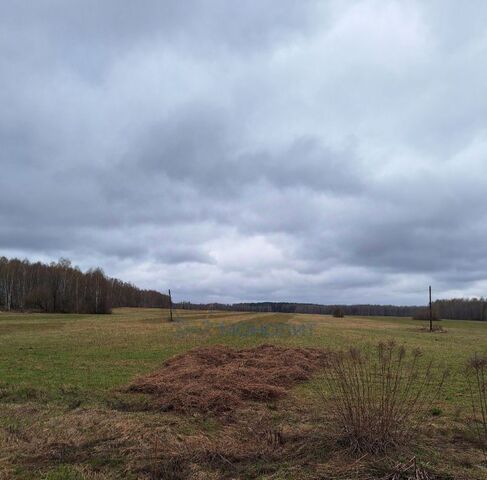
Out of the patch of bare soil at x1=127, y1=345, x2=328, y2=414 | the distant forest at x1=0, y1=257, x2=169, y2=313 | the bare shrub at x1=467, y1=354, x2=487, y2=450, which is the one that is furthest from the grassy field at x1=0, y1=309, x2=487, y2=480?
the distant forest at x1=0, y1=257, x2=169, y2=313

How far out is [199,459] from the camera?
629 centimetres

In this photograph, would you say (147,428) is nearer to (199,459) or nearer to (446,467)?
(199,459)

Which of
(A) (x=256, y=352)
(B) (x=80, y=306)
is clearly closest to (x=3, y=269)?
(B) (x=80, y=306)

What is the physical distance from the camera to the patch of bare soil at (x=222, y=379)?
1009cm

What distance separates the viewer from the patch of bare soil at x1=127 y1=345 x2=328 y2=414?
1009 centimetres

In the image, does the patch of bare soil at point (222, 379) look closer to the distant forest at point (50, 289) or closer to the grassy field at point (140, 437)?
the grassy field at point (140, 437)

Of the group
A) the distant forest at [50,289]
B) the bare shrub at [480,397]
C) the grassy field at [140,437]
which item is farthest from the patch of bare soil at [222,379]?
the distant forest at [50,289]

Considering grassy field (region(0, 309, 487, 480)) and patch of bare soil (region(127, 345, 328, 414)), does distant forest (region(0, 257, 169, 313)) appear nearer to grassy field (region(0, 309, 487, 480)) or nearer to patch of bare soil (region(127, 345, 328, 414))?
patch of bare soil (region(127, 345, 328, 414))

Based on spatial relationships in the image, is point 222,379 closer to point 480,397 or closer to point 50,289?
point 480,397

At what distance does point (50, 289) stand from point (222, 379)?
325 ft

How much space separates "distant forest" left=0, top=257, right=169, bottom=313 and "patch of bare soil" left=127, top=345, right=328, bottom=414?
86.8 metres

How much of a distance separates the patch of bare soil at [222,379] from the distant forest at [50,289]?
3418 inches

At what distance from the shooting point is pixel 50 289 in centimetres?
10000

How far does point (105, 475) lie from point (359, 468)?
3395 mm
